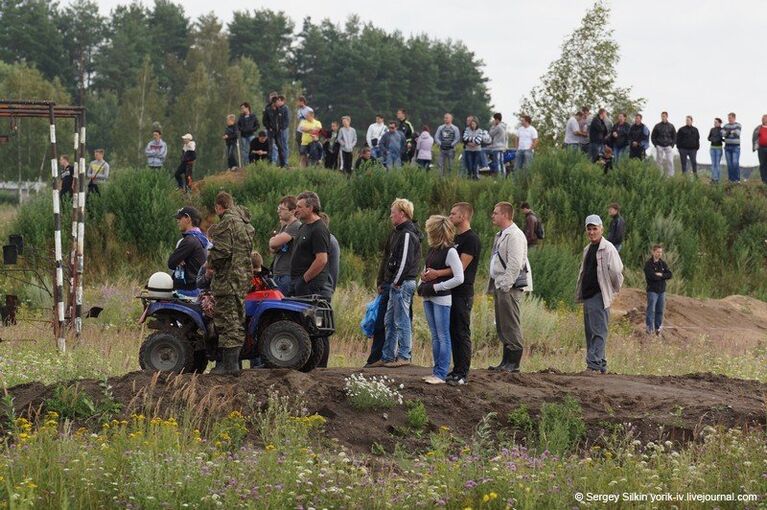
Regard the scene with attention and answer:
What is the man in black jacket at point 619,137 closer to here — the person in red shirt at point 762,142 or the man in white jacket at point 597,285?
the person in red shirt at point 762,142

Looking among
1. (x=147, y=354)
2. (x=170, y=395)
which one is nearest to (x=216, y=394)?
(x=170, y=395)

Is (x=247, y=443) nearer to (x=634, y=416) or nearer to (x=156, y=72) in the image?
(x=634, y=416)

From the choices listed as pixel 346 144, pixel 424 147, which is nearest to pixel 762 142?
pixel 424 147

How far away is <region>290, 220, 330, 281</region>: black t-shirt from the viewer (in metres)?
15.7

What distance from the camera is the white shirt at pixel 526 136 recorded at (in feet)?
115

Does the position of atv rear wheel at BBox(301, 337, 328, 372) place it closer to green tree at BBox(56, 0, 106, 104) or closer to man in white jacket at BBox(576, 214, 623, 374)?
man in white jacket at BBox(576, 214, 623, 374)

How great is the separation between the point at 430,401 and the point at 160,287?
3.08m

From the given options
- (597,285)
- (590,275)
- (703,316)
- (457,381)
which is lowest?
(703,316)

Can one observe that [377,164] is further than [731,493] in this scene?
Yes

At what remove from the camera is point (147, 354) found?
14.7 metres

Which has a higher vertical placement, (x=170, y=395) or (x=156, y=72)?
(x=156, y=72)

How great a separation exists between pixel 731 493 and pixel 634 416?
2.99 m

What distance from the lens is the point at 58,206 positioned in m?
18.6

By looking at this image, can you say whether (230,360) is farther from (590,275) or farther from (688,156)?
(688,156)
